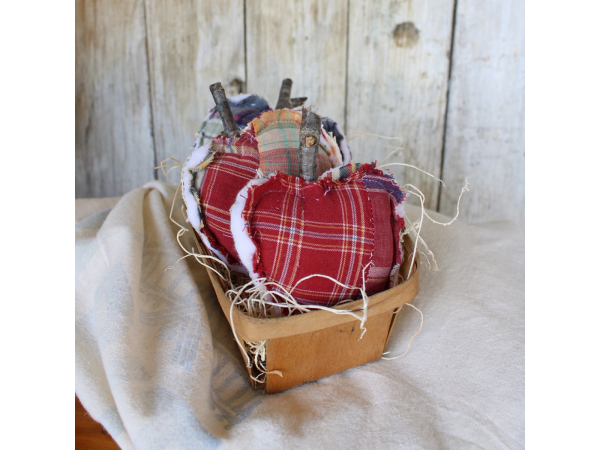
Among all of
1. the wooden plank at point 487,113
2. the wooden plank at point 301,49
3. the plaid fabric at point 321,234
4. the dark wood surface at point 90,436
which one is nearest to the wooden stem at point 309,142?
the plaid fabric at point 321,234

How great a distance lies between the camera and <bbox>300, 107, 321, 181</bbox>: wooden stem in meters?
0.53

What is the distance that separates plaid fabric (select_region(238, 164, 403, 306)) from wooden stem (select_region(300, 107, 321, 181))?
0.02 metres

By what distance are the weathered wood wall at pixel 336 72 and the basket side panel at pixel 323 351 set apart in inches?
23.9

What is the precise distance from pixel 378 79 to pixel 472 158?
307mm

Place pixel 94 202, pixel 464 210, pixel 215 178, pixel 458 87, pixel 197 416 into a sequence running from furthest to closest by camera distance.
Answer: pixel 464 210 < pixel 458 87 < pixel 94 202 < pixel 215 178 < pixel 197 416

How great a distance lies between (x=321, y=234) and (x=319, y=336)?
0.40ft

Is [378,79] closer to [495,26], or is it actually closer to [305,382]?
[495,26]

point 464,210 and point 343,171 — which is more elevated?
point 343,171

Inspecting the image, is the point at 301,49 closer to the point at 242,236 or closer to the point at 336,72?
the point at 336,72

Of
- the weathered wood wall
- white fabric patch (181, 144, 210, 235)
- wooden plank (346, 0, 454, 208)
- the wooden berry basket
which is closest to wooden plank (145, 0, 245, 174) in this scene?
the weathered wood wall

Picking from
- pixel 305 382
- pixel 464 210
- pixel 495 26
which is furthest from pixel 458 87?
pixel 305 382

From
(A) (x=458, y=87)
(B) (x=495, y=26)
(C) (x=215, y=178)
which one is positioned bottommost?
(C) (x=215, y=178)

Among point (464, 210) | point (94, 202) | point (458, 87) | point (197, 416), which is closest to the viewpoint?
point (197, 416)

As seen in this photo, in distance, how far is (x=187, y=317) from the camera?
0.60 meters
